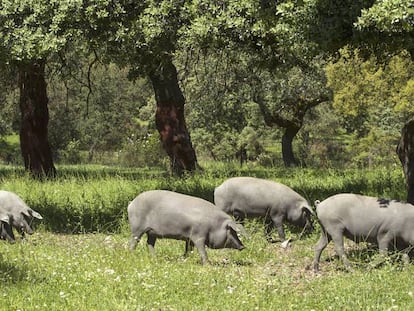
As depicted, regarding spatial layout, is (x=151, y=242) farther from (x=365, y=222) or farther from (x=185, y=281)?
(x=365, y=222)

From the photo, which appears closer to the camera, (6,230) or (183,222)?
(183,222)

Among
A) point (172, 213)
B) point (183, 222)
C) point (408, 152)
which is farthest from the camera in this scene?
point (408, 152)

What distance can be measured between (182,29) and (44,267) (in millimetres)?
6587

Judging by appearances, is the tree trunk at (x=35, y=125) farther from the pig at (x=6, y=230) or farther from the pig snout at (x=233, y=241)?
the pig snout at (x=233, y=241)

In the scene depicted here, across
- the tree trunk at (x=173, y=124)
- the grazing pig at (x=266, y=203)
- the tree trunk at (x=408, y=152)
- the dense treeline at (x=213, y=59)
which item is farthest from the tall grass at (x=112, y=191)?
the dense treeline at (x=213, y=59)

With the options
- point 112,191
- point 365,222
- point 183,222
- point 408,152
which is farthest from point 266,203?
point 112,191

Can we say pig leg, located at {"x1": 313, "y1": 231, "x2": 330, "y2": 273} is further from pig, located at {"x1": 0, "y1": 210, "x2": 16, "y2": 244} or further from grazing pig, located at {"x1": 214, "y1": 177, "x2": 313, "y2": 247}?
pig, located at {"x1": 0, "y1": 210, "x2": 16, "y2": 244}

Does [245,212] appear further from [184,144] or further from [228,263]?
[184,144]

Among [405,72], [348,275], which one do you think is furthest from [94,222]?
[405,72]

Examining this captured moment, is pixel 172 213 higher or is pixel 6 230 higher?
pixel 172 213

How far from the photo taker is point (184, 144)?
19391 mm

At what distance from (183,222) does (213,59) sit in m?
16.6

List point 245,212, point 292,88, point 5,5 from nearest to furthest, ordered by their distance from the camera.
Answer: point 245,212
point 5,5
point 292,88

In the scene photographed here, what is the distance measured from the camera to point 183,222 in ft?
29.2
